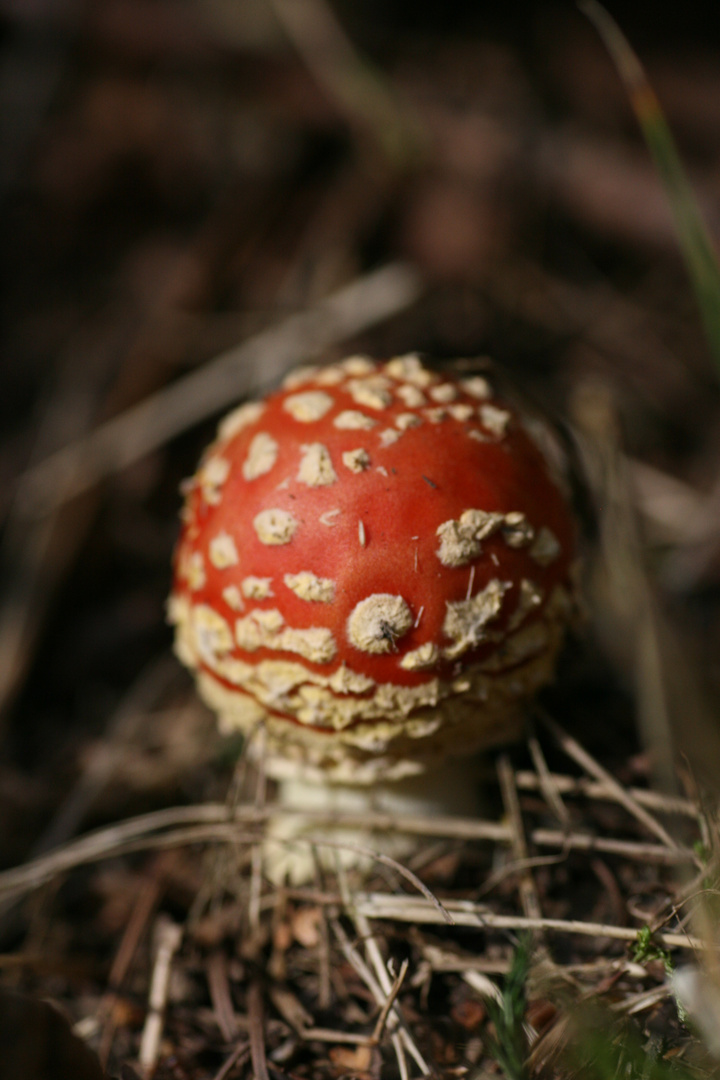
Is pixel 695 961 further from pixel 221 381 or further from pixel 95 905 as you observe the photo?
pixel 221 381

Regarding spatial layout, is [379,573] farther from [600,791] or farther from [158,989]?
[158,989]

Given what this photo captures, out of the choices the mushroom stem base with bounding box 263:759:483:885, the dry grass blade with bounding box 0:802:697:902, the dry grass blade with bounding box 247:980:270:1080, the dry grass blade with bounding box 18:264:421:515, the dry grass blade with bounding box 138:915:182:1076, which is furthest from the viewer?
the dry grass blade with bounding box 18:264:421:515

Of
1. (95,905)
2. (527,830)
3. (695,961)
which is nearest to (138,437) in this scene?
(95,905)

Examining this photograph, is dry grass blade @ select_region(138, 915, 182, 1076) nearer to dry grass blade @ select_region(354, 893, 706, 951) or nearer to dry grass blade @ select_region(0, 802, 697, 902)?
dry grass blade @ select_region(0, 802, 697, 902)

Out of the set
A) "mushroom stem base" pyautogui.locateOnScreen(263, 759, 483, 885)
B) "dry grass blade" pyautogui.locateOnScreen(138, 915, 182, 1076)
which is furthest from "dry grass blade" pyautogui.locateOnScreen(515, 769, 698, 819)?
"dry grass blade" pyautogui.locateOnScreen(138, 915, 182, 1076)

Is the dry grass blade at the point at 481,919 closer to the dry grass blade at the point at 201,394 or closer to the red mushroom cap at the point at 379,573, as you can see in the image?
the red mushroom cap at the point at 379,573

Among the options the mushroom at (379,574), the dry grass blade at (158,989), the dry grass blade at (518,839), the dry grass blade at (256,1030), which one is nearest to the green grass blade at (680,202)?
the mushroom at (379,574)
